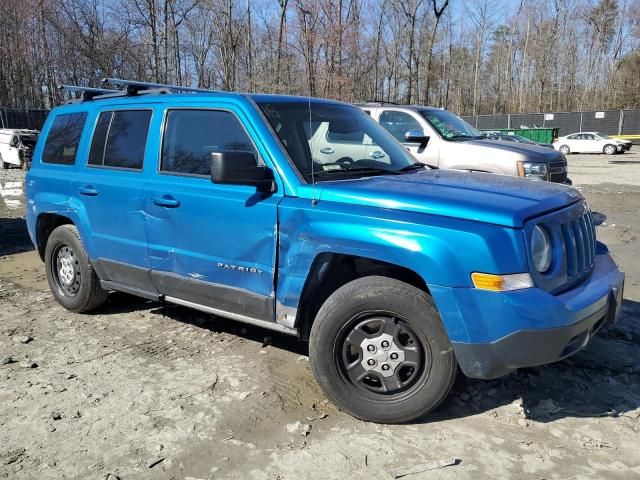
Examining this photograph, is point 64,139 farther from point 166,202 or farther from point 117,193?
point 166,202

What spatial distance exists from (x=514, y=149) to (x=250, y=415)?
20.9ft

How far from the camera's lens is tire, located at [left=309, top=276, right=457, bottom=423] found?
9.95 ft

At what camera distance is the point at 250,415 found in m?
3.38

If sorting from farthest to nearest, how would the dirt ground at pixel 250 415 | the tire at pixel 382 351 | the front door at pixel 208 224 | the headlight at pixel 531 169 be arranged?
the headlight at pixel 531 169 < the front door at pixel 208 224 < the tire at pixel 382 351 < the dirt ground at pixel 250 415

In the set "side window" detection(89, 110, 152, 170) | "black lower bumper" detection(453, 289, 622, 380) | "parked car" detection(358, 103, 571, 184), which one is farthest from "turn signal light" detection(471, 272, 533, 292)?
"parked car" detection(358, 103, 571, 184)

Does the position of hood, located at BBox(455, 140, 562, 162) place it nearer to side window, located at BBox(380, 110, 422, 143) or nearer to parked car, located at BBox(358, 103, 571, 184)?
parked car, located at BBox(358, 103, 571, 184)

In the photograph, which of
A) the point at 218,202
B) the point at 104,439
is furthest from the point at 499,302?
the point at 104,439

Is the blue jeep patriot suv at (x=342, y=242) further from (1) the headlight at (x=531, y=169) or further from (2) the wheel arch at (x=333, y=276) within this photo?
(1) the headlight at (x=531, y=169)

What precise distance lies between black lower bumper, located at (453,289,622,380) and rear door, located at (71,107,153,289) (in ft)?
8.44

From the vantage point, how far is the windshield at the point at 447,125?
28.6 ft

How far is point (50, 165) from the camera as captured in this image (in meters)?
5.22

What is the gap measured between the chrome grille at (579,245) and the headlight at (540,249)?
22cm

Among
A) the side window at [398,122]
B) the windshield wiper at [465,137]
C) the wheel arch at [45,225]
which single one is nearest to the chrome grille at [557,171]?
the windshield wiper at [465,137]

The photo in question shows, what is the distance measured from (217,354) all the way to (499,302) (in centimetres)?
235
